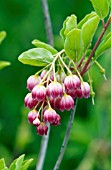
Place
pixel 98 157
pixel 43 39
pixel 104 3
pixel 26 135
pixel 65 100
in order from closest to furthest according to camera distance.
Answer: pixel 65 100, pixel 104 3, pixel 98 157, pixel 26 135, pixel 43 39

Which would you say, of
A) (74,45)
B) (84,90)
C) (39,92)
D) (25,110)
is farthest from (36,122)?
(25,110)

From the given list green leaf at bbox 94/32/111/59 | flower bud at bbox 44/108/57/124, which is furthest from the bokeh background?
flower bud at bbox 44/108/57/124

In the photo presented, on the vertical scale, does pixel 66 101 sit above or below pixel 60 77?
below

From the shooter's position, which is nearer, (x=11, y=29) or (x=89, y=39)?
(x=89, y=39)

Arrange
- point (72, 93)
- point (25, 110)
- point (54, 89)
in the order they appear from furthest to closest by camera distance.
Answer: point (25, 110) < point (72, 93) < point (54, 89)

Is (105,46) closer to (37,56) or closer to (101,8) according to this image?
(101,8)

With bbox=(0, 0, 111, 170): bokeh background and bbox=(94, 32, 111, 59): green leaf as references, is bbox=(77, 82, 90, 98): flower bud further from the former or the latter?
bbox=(0, 0, 111, 170): bokeh background

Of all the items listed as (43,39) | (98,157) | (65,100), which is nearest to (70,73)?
(65,100)

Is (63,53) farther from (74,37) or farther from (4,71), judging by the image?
(4,71)
